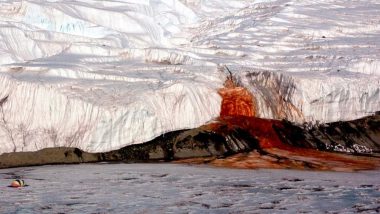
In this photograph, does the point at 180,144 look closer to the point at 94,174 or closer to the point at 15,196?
the point at 94,174

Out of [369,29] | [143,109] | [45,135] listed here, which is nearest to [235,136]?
[143,109]

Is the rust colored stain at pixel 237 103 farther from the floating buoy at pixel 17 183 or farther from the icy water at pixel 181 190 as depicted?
the floating buoy at pixel 17 183

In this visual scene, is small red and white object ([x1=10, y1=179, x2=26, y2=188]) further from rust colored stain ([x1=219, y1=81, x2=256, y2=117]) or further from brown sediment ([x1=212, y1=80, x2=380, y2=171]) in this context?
rust colored stain ([x1=219, y1=81, x2=256, y2=117])

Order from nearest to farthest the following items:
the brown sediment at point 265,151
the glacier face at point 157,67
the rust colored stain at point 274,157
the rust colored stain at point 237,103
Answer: the rust colored stain at point 274,157
the brown sediment at point 265,151
the glacier face at point 157,67
the rust colored stain at point 237,103

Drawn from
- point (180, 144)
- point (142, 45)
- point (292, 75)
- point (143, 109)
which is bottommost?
point (180, 144)

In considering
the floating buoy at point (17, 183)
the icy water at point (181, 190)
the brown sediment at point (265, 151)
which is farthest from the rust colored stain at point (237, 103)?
the floating buoy at point (17, 183)

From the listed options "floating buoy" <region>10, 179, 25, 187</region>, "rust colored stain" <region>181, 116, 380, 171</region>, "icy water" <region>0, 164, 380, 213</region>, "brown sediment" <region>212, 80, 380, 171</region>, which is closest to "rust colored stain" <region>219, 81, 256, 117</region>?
"brown sediment" <region>212, 80, 380, 171</region>
